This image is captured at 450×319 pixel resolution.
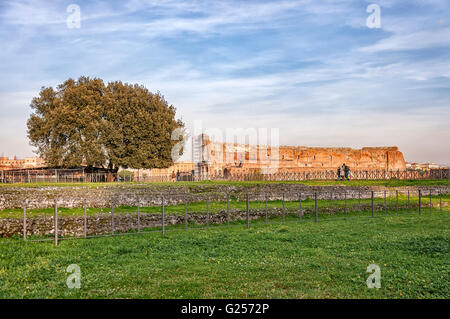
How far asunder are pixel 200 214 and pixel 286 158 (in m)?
38.7

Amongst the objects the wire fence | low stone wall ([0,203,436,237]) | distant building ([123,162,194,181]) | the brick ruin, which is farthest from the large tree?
low stone wall ([0,203,436,237])

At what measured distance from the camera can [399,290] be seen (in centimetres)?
666

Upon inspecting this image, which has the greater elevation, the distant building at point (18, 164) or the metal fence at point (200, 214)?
the distant building at point (18, 164)

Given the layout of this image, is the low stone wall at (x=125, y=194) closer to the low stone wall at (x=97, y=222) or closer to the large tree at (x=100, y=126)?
Answer: the low stone wall at (x=97, y=222)

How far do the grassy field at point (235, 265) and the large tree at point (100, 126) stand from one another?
2588cm

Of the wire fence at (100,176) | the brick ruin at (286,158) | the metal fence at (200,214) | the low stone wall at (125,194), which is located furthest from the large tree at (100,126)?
the metal fence at (200,214)

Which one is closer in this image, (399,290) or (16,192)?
(399,290)

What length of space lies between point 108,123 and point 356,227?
1120 inches

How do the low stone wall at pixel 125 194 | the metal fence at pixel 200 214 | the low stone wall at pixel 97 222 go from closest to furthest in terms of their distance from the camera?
the low stone wall at pixel 97 222 → the metal fence at pixel 200 214 → the low stone wall at pixel 125 194

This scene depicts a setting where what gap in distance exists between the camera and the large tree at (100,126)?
1470 inches

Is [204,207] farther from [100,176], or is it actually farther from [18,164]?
[18,164]

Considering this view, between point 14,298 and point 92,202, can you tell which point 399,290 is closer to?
point 14,298

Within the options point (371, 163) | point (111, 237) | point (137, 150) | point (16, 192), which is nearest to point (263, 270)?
point (111, 237)

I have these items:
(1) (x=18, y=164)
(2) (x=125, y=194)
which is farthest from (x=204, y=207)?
(1) (x=18, y=164)
